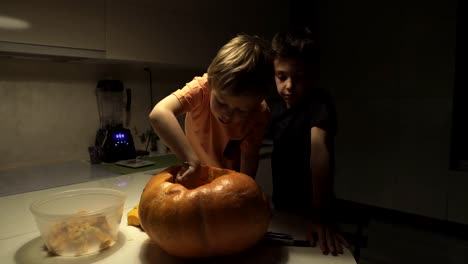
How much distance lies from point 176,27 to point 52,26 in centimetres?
54

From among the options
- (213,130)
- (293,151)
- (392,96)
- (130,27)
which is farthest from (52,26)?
(392,96)

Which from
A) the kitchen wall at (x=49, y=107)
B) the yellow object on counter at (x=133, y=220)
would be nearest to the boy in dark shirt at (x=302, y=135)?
the yellow object on counter at (x=133, y=220)

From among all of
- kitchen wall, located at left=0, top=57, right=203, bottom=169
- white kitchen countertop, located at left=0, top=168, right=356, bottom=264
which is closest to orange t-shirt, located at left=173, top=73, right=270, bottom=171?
white kitchen countertop, located at left=0, top=168, right=356, bottom=264

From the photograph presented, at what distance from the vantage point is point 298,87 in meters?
0.92

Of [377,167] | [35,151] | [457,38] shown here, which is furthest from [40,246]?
[457,38]

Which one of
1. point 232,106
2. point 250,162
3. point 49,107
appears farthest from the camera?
point 49,107

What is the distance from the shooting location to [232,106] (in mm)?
726

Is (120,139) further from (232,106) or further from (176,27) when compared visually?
(232,106)

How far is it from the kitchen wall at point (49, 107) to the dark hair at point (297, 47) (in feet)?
3.23

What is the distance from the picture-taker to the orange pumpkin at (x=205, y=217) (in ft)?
1.70

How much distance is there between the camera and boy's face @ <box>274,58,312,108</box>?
89cm

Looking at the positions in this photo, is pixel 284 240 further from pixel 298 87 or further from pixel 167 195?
pixel 298 87

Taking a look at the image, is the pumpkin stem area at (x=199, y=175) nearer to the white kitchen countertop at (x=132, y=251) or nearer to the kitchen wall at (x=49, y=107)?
the white kitchen countertop at (x=132, y=251)

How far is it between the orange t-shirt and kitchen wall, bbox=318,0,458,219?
56.2 inches
